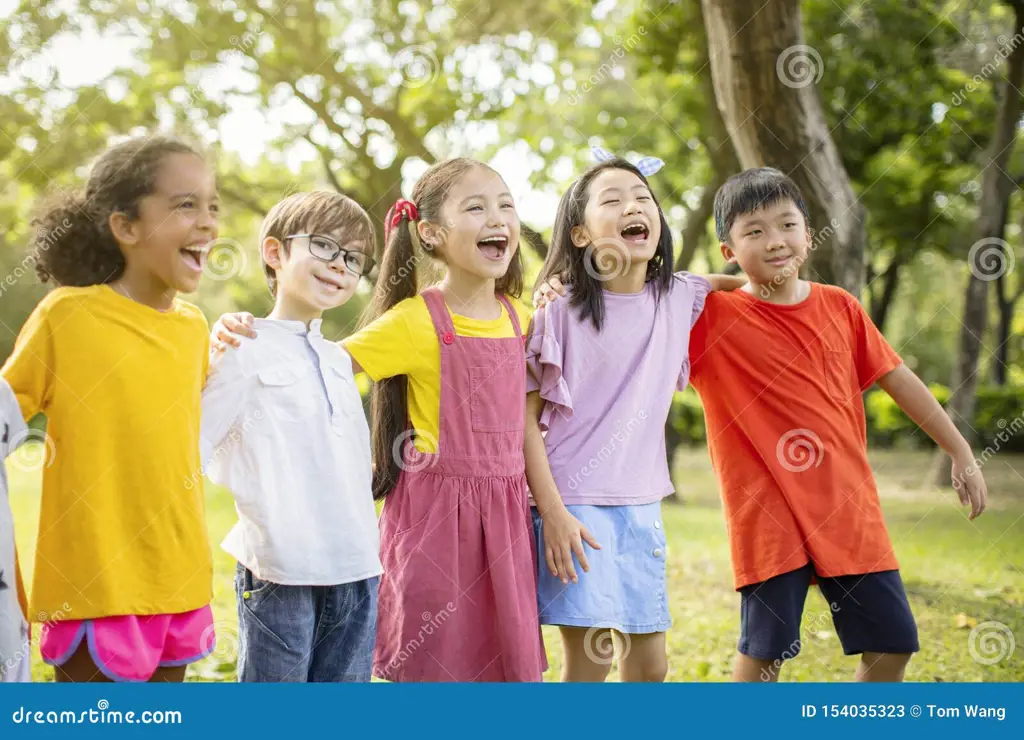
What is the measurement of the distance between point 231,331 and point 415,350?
525mm

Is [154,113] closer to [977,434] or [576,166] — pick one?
[576,166]

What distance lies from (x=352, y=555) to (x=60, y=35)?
8.99 metres

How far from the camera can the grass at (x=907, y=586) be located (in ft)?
14.9

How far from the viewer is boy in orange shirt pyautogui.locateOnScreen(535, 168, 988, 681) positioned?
3.03 meters

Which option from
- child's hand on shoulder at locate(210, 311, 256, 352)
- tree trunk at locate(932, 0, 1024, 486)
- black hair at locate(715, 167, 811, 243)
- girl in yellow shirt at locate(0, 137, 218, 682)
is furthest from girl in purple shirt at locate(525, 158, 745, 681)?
tree trunk at locate(932, 0, 1024, 486)

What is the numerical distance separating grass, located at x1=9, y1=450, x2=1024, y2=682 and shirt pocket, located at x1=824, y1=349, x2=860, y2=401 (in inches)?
65.5

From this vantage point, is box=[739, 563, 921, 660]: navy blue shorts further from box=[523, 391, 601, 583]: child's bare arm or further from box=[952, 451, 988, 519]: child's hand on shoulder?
box=[523, 391, 601, 583]: child's bare arm

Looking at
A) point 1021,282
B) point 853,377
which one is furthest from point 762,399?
point 1021,282

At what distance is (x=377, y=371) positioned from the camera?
2.84 meters

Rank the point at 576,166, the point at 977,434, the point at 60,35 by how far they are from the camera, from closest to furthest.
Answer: the point at 60,35 → the point at 576,166 → the point at 977,434

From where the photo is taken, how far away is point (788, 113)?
458 centimetres

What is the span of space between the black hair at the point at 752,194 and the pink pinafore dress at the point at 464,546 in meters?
0.87

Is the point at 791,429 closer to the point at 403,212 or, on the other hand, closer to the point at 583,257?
the point at 583,257

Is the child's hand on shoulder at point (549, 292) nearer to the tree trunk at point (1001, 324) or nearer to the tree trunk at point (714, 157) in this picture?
the tree trunk at point (714, 157)
